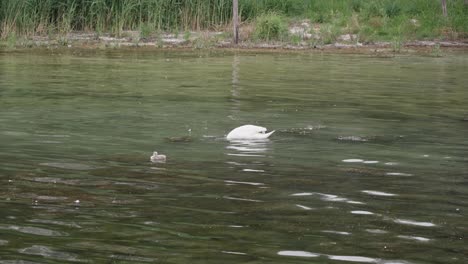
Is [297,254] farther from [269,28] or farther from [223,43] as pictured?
[269,28]

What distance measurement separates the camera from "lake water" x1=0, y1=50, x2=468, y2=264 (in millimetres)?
5824

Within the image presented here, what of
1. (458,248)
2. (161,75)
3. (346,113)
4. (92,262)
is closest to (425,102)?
(346,113)

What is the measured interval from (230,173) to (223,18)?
23852mm

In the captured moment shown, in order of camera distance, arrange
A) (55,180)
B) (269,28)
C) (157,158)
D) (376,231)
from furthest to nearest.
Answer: (269,28) → (157,158) → (55,180) → (376,231)

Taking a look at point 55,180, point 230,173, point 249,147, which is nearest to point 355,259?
point 230,173

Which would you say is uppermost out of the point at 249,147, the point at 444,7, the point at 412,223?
the point at 444,7

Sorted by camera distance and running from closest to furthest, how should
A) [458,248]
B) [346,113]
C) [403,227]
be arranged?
[458,248] → [403,227] → [346,113]

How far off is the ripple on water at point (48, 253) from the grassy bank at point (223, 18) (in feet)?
77.7

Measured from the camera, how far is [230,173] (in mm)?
8578

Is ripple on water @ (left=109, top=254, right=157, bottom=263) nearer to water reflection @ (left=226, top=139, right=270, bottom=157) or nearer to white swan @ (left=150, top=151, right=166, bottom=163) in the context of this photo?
white swan @ (left=150, top=151, right=166, bottom=163)

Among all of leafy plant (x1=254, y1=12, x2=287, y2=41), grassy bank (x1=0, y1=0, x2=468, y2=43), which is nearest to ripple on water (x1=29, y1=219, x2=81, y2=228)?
grassy bank (x1=0, y1=0, x2=468, y2=43)

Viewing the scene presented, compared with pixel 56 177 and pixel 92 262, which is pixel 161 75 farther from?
pixel 92 262

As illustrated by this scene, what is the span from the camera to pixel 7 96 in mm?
15516

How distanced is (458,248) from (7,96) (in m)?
11.0
